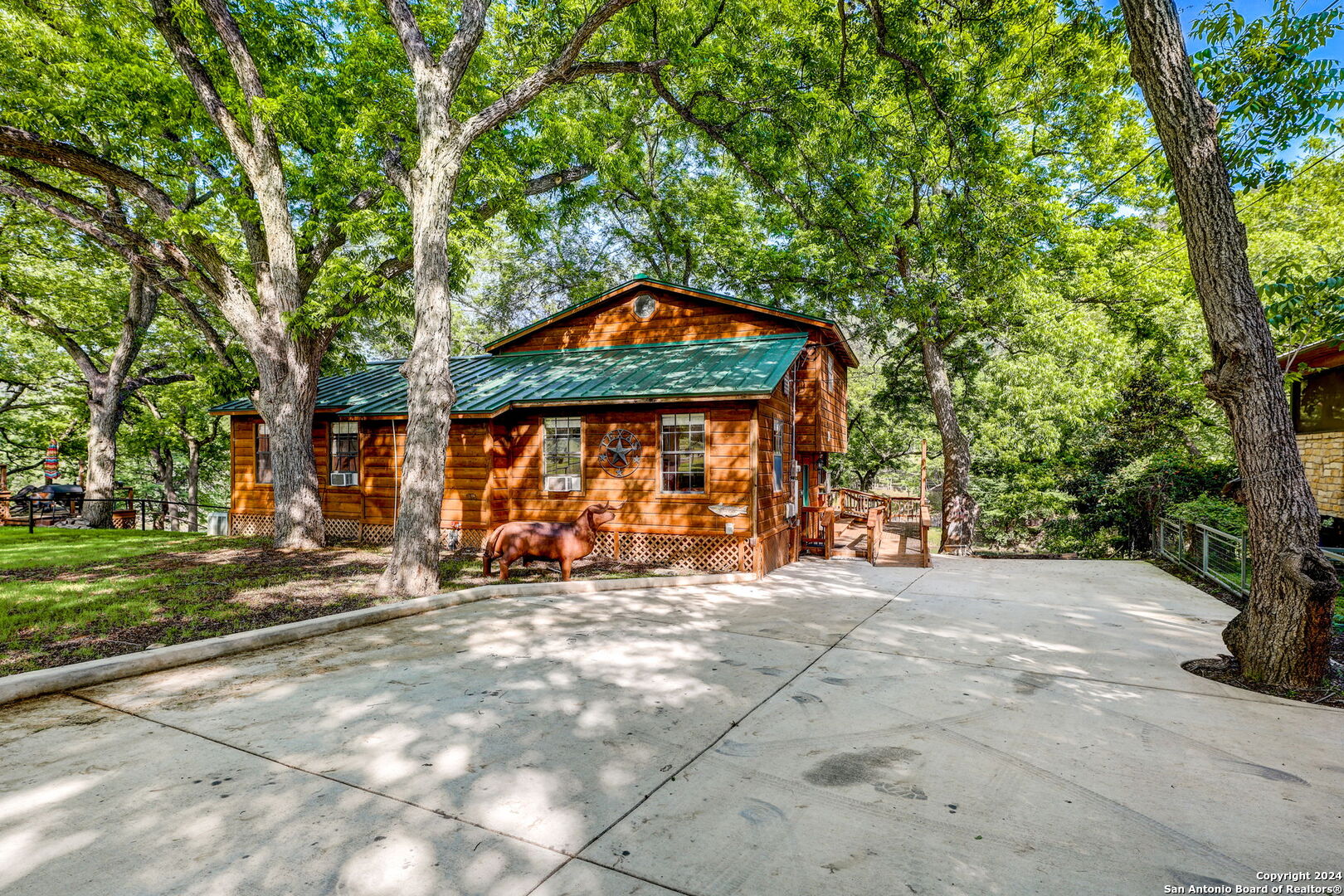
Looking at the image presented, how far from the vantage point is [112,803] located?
2.95m

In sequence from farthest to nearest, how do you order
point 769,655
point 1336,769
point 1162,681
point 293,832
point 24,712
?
point 769,655 → point 1162,681 → point 24,712 → point 1336,769 → point 293,832

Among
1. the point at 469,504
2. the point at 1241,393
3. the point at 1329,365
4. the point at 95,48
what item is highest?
the point at 95,48

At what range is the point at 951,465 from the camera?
18.2 meters

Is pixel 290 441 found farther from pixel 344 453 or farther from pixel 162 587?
pixel 162 587

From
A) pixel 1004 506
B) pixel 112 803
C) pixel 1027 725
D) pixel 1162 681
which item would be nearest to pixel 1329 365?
pixel 1004 506

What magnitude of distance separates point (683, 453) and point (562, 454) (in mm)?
2810

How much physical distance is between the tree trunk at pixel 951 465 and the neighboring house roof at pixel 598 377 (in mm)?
7273

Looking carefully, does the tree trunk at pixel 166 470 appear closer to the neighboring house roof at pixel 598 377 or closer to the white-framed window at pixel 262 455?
the white-framed window at pixel 262 455

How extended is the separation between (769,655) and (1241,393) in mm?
4941

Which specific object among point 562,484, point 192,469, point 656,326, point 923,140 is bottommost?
point 562,484

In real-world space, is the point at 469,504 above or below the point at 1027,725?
above

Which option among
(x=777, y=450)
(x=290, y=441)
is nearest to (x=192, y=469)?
(x=290, y=441)

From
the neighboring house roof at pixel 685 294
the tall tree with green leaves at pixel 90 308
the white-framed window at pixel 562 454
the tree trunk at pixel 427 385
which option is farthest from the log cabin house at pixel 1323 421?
the tall tree with green leaves at pixel 90 308

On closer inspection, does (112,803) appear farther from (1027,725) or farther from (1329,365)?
(1329,365)
